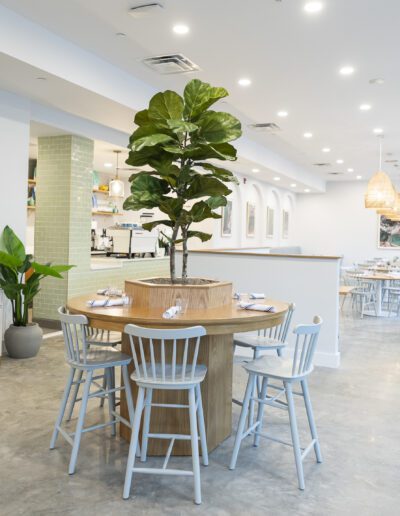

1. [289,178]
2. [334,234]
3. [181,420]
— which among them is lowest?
[181,420]

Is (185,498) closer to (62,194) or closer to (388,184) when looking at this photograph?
(62,194)

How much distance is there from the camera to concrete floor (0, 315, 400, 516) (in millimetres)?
2443

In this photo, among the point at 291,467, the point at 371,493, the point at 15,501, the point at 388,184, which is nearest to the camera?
the point at 15,501

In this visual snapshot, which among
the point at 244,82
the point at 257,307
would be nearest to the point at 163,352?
the point at 257,307

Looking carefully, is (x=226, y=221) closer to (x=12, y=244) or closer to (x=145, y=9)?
(x=12, y=244)

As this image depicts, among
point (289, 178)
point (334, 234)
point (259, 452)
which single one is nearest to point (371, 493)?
point (259, 452)

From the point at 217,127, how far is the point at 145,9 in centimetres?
151

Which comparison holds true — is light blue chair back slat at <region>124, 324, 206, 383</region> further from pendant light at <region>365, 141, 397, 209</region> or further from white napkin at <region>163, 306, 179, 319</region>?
pendant light at <region>365, 141, 397, 209</region>

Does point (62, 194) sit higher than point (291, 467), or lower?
higher

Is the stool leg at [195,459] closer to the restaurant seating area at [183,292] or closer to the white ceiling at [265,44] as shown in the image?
the restaurant seating area at [183,292]

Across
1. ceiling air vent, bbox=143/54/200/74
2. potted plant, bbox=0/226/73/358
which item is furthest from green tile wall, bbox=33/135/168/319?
ceiling air vent, bbox=143/54/200/74

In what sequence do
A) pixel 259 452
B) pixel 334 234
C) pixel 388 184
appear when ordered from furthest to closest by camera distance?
pixel 334 234, pixel 388 184, pixel 259 452

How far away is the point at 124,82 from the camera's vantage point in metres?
5.52

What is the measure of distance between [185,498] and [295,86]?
4.78 m
